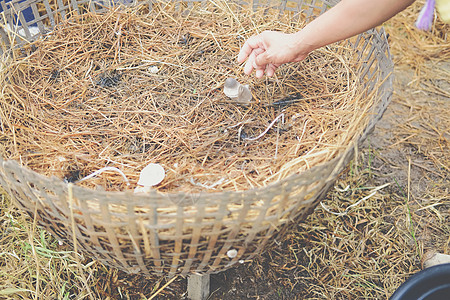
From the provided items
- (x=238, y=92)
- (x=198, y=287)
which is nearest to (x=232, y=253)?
(x=198, y=287)

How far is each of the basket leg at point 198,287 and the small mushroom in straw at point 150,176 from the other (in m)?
0.39

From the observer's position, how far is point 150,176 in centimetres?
115

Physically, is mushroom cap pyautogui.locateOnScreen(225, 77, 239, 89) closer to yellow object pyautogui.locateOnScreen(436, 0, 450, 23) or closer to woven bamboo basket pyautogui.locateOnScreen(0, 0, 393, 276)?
woven bamboo basket pyautogui.locateOnScreen(0, 0, 393, 276)

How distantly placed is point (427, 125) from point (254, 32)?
1.01m

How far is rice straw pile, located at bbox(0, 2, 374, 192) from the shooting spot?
1196 millimetres

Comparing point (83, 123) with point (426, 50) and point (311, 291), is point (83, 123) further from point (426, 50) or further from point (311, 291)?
point (426, 50)

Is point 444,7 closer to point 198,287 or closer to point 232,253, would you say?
point 232,253

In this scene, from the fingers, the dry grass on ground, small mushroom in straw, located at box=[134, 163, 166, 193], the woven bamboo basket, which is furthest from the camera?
the dry grass on ground

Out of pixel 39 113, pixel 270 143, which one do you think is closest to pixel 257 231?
pixel 270 143

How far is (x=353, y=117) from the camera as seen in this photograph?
3.92 ft

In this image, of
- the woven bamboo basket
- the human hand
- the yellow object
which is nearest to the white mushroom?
the woven bamboo basket

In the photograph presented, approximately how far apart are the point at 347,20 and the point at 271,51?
0.88 feet

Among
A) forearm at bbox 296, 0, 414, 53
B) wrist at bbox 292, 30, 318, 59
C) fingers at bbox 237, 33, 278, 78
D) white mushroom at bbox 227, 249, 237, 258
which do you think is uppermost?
forearm at bbox 296, 0, 414, 53

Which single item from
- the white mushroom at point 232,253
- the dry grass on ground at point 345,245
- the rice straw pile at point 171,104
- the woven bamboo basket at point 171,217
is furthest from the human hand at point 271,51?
the white mushroom at point 232,253
